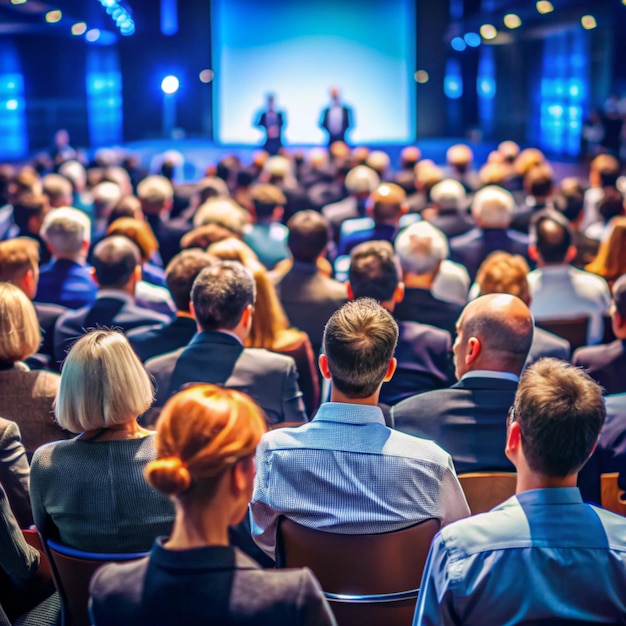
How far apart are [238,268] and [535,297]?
2150 millimetres

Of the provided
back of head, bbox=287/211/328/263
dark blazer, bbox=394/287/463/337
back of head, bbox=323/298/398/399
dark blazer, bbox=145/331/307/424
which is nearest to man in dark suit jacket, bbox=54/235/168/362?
back of head, bbox=287/211/328/263

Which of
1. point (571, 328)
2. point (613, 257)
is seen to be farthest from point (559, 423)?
point (613, 257)

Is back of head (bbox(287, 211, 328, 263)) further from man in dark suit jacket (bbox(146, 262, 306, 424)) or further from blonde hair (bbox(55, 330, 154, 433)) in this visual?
blonde hair (bbox(55, 330, 154, 433))

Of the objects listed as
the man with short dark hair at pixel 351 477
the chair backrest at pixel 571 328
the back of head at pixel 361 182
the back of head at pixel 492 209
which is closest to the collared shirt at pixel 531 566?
the man with short dark hair at pixel 351 477

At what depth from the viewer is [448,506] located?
216 cm

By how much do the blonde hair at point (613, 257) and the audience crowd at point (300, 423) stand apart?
13 millimetres

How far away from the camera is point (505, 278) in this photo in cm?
408

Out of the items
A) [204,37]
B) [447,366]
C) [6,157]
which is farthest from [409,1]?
[447,366]

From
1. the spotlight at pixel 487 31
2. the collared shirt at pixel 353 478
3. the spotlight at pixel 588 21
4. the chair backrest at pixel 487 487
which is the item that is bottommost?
the chair backrest at pixel 487 487

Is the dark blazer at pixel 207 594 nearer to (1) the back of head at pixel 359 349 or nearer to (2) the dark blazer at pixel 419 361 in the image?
(1) the back of head at pixel 359 349

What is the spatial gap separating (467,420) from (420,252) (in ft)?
6.02

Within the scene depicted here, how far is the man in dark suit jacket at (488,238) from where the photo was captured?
5902mm

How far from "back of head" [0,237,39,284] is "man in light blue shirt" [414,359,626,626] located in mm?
3013

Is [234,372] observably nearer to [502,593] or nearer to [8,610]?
[8,610]
